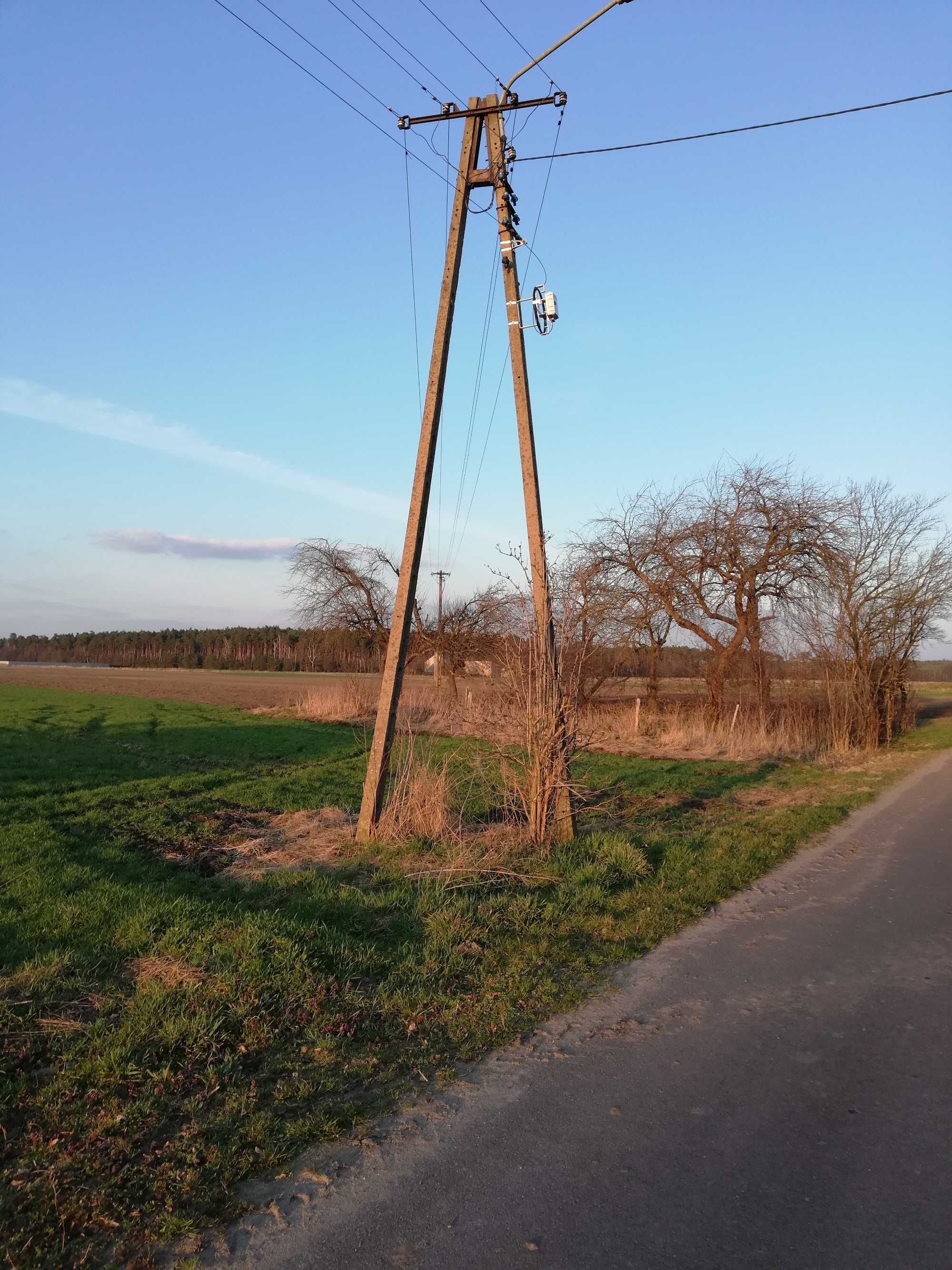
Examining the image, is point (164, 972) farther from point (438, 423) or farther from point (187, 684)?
point (187, 684)

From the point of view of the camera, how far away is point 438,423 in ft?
29.8

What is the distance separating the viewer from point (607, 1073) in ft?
13.1

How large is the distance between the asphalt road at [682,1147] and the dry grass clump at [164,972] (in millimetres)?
1790

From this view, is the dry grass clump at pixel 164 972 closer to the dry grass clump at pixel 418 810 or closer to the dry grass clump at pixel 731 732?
the dry grass clump at pixel 418 810

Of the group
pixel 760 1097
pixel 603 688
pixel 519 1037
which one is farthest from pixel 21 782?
pixel 603 688

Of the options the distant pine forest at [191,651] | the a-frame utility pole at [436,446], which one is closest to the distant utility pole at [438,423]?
the a-frame utility pole at [436,446]

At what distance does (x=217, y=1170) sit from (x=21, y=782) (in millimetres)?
11556

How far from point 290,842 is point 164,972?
4274 millimetres

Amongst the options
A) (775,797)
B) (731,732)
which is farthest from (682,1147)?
(731,732)

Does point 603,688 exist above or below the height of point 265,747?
above

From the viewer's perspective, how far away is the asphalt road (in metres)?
2.74

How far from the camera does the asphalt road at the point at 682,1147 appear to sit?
2.74m

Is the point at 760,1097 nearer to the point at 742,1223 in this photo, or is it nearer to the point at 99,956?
the point at 742,1223

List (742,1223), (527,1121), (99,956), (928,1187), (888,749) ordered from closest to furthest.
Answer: (742,1223)
(928,1187)
(527,1121)
(99,956)
(888,749)
